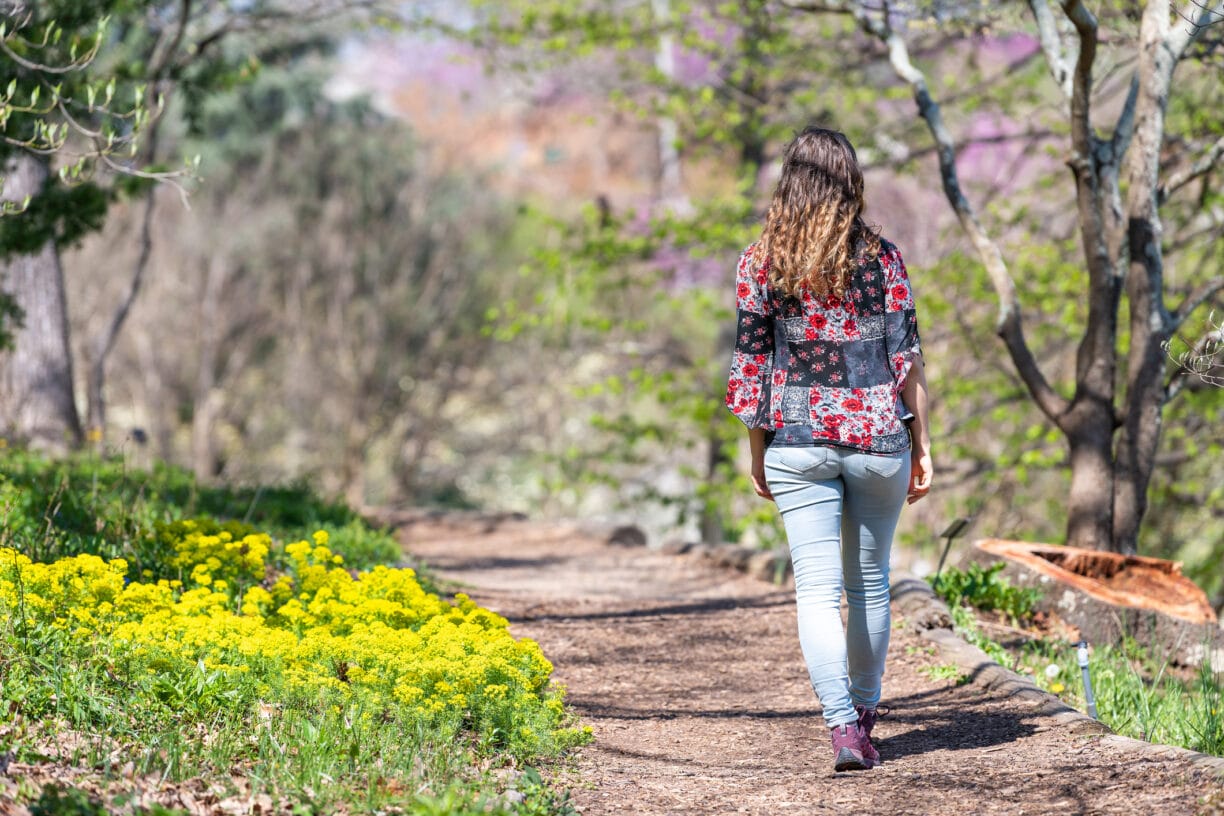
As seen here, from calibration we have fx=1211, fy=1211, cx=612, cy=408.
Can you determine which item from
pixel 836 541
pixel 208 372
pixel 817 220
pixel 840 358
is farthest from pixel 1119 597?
pixel 208 372

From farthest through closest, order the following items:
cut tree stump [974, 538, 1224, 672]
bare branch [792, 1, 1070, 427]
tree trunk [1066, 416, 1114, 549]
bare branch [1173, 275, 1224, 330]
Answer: bare branch [792, 1, 1070, 427], tree trunk [1066, 416, 1114, 549], bare branch [1173, 275, 1224, 330], cut tree stump [974, 538, 1224, 672]

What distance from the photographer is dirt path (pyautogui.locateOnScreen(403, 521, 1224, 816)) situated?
329 cm

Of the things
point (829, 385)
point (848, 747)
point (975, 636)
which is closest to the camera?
point (829, 385)

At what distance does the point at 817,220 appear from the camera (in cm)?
333

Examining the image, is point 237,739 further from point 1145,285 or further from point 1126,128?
point 1126,128

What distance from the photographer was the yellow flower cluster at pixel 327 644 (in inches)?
138

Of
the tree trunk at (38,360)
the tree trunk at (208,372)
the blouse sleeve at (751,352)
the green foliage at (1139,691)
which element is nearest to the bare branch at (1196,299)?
the green foliage at (1139,691)

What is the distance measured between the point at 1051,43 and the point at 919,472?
→ 3843 millimetres

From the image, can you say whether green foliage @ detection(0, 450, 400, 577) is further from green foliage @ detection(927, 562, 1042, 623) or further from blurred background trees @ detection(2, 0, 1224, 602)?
green foliage @ detection(927, 562, 1042, 623)

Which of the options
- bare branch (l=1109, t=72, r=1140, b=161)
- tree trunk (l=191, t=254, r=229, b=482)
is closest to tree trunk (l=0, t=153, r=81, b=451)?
tree trunk (l=191, t=254, r=229, b=482)

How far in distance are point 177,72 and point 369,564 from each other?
4.15 metres

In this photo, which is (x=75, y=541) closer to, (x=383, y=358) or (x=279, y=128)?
(x=383, y=358)

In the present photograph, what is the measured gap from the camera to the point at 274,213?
656 inches

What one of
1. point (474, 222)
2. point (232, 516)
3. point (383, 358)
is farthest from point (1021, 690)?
point (474, 222)
